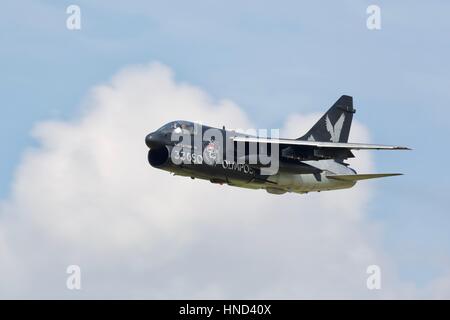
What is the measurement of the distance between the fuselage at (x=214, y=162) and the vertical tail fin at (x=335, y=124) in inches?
186

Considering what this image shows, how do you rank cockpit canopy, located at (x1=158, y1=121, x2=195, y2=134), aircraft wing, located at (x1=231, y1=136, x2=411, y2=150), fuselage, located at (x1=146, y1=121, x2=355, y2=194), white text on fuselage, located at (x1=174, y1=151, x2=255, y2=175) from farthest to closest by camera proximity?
aircraft wing, located at (x1=231, y1=136, x2=411, y2=150), cockpit canopy, located at (x1=158, y1=121, x2=195, y2=134), fuselage, located at (x1=146, y1=121, x2=355, y2=194), white text on fuselage, located at (x1=174, y1=151, x2=255, y2=175)

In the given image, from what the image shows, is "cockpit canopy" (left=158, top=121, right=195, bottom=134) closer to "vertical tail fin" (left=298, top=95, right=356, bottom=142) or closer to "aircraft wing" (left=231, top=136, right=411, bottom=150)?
"aircraft wing" (left=231, top=136, right=411, bottom=150)

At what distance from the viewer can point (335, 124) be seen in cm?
6412

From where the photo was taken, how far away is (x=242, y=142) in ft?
183

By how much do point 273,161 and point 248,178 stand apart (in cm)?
182

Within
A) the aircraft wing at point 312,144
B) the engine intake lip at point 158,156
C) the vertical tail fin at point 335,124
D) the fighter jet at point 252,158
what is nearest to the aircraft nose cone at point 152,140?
the fighter jet at point 252,158

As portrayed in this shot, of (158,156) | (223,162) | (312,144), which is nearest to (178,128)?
(158,156)

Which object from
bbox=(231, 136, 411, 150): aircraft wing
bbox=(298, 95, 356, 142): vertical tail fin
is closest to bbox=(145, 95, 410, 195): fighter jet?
bbox=(231, 136, 411, 150): aircraft wing

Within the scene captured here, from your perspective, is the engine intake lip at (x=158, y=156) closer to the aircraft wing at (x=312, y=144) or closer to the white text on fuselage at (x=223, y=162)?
the white text on fuselage at (x=223, y=162)

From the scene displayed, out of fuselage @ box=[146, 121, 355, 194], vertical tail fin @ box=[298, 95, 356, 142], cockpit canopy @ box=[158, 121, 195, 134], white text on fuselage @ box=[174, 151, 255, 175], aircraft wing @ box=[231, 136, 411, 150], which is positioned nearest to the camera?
white text on fuselage @ box=[174, 151, 255, 175]

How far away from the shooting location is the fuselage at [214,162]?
53750 mm

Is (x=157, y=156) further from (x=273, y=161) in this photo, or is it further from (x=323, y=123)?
(x=323, y=123)

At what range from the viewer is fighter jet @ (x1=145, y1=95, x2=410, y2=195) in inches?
2122
